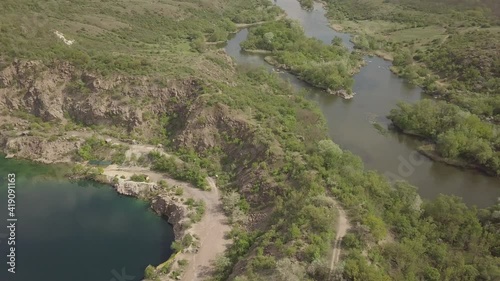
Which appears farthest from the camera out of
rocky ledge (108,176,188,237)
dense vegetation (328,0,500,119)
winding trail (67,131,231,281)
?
dense vegetation (328,0,500,119)

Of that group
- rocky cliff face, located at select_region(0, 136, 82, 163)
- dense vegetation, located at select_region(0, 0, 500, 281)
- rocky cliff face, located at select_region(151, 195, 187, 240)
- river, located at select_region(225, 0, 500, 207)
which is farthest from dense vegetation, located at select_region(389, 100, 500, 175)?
rocky cliff face, located at select_region(0, 136, 82, 163)

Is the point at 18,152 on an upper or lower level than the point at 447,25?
lower

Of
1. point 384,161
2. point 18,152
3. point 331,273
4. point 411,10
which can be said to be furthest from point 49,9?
point 411,10

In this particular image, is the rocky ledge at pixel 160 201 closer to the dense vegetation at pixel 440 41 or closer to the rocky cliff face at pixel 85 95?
the rocky cliff face at pixel 85 95

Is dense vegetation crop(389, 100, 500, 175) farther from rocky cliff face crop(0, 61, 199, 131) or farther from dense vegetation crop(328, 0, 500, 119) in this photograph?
rocky cliff face crop(0, 61, 199, 131)

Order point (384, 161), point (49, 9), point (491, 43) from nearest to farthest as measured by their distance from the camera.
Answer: point (384, 161)
point (49, 9)
point (491, 43)

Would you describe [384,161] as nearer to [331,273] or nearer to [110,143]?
[331,273]
